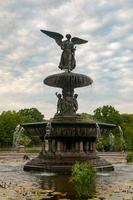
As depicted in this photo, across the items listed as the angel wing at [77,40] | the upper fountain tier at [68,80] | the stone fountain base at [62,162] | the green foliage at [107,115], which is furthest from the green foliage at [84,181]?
the green foliage at [107,115]

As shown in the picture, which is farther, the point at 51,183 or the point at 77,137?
the point at 77,137

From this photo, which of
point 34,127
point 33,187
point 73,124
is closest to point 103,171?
point 73,124

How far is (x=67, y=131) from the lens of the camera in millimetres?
22656

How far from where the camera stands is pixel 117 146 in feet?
201

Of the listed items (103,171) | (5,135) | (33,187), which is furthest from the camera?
(5,135)

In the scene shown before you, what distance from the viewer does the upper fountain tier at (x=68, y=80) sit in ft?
82.3

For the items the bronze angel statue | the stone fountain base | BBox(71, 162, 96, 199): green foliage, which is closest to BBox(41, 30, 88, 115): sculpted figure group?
the bronze angel statue

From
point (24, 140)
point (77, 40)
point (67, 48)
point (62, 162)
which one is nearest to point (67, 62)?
point (67, 48)

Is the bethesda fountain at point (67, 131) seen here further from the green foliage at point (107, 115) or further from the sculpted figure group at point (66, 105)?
the green foliage at point (107, 115)

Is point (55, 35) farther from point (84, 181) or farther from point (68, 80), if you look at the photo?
point (84, 181)

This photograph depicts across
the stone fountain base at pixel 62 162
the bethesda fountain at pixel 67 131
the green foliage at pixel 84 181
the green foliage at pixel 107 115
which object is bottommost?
the green foliage at pixel 84 181

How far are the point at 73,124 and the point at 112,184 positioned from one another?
6.95 m

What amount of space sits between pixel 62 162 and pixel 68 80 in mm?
5525

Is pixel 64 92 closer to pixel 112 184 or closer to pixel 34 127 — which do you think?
pixel 34 127
